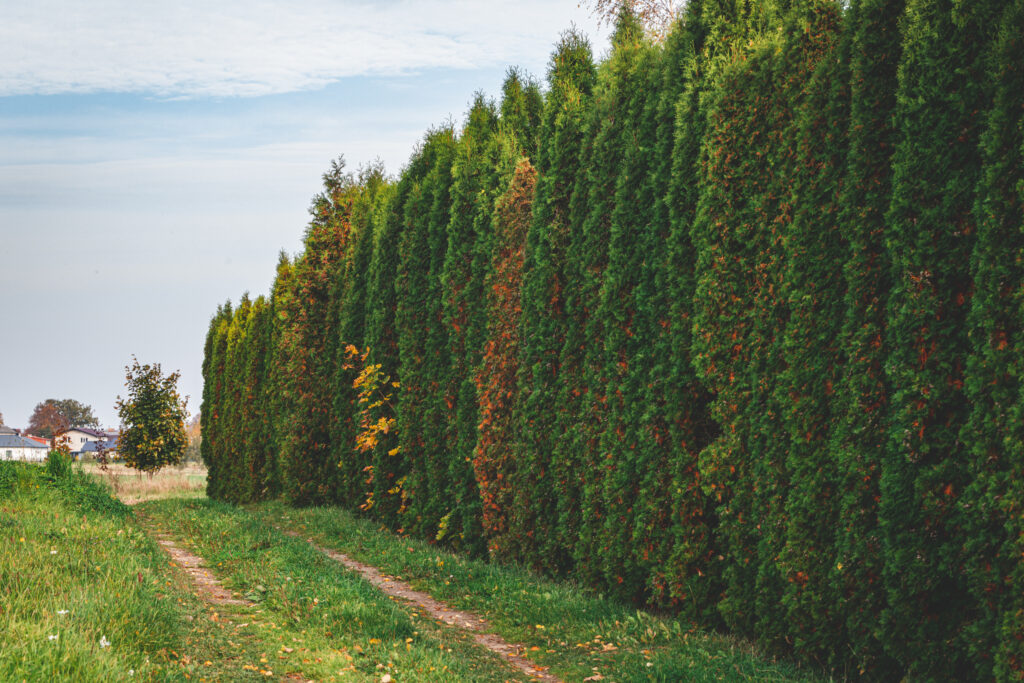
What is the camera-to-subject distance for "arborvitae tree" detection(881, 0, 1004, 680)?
501cm

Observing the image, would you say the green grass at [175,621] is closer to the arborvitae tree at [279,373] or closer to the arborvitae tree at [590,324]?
the arborvitae tree at [590,324]

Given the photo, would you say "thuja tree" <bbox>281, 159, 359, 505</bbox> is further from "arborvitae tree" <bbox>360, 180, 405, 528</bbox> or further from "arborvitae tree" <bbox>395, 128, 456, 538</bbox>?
"arborvitae tree" <bbox>395, 128, 456, 538</bbox>

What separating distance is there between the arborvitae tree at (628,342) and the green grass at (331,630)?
1.85 meters

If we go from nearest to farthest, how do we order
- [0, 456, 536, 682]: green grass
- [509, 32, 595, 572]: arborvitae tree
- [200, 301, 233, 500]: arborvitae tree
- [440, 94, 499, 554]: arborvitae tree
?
[0, 456, 536, 682]: green grass, [509, 32, 595, 572]: arborvitae tree, [440, 94, 499, 554]: arborvitae tree, [200, 301, 233, 500]: arborvitae tree

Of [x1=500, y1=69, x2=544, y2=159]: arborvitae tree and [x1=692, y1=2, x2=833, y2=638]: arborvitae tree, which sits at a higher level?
[x1=500, y1=69, x2=544, y2=159]: arborvitae tree

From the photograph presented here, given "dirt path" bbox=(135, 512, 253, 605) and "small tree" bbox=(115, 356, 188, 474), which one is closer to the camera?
"dirt path" bbox=(135, 512, 253, 605)

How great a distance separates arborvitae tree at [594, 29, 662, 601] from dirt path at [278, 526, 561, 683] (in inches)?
57.2

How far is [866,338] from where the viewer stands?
216 inches

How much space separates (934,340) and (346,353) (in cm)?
1348

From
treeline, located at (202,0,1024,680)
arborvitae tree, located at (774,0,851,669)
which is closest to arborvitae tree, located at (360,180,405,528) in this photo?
treeline, located at (202,0,1024,680)

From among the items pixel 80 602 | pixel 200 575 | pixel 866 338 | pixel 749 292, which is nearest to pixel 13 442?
pixel 200 575

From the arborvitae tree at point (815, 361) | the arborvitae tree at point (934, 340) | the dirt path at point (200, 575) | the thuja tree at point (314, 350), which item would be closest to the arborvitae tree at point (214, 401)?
the thuja tree at point (314, 350)

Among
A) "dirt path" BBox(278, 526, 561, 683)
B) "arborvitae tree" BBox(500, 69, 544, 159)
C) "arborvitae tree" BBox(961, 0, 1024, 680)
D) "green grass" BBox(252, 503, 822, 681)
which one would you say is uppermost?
"arborvitae tree" BBox(500, 69, 544, 159)

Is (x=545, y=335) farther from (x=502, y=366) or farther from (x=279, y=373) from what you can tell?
(x=279, y=373)
